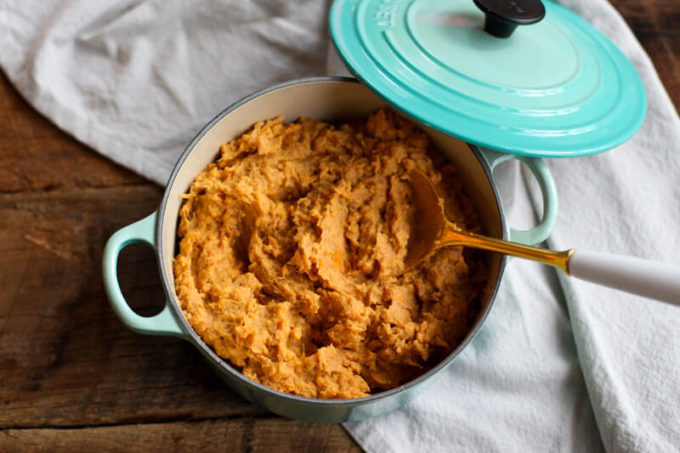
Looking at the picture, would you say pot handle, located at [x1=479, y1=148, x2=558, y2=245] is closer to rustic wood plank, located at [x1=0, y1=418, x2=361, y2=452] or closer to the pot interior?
the pot interior

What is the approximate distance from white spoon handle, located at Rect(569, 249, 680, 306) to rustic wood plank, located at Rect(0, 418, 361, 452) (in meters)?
0.55

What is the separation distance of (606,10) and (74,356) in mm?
1457

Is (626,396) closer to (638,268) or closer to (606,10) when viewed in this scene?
(638,268)

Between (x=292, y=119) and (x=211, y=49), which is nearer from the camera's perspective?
(x=292, y=119)

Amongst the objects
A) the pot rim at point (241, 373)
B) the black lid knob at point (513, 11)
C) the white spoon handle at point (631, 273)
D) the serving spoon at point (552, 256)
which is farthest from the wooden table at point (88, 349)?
the black lid knob at point (513, 11)

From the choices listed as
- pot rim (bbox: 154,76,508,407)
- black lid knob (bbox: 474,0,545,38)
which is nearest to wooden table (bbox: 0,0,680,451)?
pot rim (bbox: 154,76,508,407)

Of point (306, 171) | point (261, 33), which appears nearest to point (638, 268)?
point (306, 171)

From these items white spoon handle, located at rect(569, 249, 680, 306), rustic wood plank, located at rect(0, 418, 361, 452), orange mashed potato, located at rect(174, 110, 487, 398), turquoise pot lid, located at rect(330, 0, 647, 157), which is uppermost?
turquoise pot lid, located at rect(330, 0, 647, 157)

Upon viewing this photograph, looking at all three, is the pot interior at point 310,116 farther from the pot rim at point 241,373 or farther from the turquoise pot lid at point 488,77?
the turquoise pot lid at point 488,77

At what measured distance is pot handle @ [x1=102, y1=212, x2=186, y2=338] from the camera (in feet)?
3.13

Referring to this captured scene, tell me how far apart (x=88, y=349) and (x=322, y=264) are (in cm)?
51

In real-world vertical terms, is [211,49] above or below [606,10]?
below

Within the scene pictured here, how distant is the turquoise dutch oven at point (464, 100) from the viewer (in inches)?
40.5

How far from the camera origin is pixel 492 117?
3.49 feet
